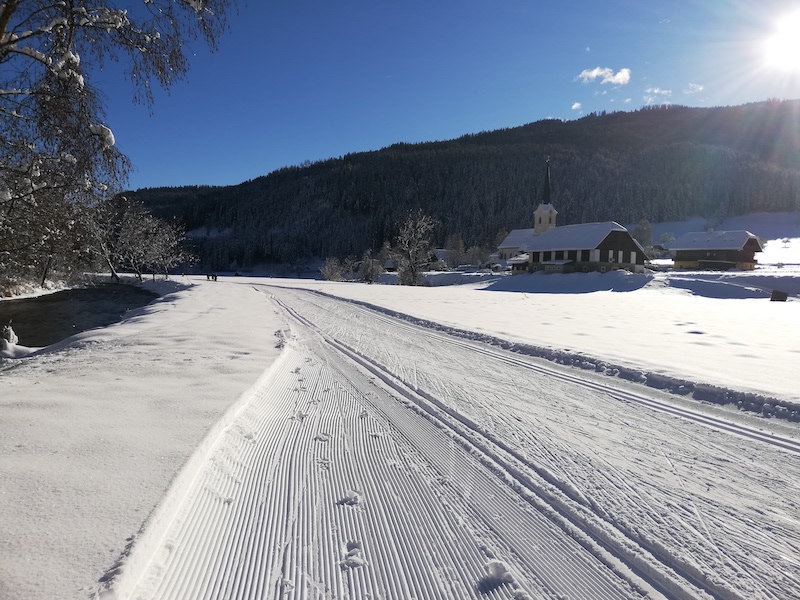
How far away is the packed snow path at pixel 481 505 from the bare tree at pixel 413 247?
42.3 m

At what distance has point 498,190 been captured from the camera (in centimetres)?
15062

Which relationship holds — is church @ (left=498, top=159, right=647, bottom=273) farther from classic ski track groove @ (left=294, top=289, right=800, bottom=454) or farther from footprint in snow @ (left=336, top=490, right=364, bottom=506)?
footprint in snow @ (left=336, top=490, right=364, bottom=506)

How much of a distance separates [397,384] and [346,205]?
16301 centimetres

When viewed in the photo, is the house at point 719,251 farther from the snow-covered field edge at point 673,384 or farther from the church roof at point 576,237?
the snow-covered field edge at point 673,384

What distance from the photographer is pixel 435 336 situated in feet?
38.1

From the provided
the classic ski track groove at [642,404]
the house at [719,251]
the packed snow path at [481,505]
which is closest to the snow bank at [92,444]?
the packed snow path at [481,505]

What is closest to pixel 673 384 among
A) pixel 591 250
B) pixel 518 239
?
pixel 591 250

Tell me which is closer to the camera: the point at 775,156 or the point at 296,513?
the point at 296,513

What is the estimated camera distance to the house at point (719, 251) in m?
57.7

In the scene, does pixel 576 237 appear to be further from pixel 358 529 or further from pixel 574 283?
pixel 358 529

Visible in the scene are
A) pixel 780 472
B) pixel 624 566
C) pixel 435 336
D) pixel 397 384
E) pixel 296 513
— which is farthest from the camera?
pixel 435 336

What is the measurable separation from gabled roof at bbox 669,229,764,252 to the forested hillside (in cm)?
6842

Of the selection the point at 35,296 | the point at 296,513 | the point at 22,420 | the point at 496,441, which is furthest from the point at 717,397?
the point at 35,296

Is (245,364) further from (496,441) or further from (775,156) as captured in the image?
(775,156)
